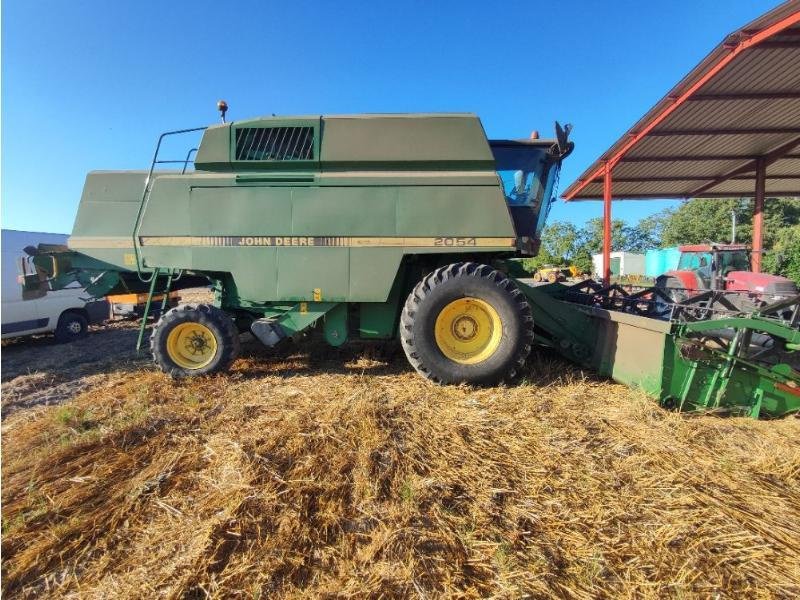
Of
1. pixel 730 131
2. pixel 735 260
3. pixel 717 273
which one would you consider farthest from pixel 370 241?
pixel 735 260

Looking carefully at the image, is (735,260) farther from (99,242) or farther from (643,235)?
(643,235)

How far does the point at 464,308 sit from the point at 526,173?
1.91 metres

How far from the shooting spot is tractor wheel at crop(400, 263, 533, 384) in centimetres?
376

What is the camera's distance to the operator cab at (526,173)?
4.44 meters

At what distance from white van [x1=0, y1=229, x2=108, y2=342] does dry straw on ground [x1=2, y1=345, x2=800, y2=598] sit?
5.17 m

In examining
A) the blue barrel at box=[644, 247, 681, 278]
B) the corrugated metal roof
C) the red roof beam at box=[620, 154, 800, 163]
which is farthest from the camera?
the blue barrel at box=[644, 247, 681, 278]

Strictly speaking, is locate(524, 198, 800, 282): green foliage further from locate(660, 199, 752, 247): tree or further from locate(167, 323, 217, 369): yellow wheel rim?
locate(167, 323, 217, 369): yellow wheel rim

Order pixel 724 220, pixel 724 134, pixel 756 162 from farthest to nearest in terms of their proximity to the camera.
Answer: pixel 724 220 < pixel 756 162 < pixel 724 134

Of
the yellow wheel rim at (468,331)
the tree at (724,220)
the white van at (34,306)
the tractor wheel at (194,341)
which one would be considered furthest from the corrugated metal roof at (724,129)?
the tree at (724,220)

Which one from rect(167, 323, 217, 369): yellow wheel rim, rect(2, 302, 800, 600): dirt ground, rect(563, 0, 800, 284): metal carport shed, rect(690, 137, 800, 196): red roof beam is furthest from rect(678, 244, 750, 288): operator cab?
rect(167, 323, 217, 369): yellow wheel rim

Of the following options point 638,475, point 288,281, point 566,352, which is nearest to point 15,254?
point 288,281

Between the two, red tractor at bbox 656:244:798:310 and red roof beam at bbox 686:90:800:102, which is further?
red tractor at bbox 656:244:798:310

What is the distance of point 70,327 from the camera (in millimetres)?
7746

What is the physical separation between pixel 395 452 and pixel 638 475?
1495 mm
